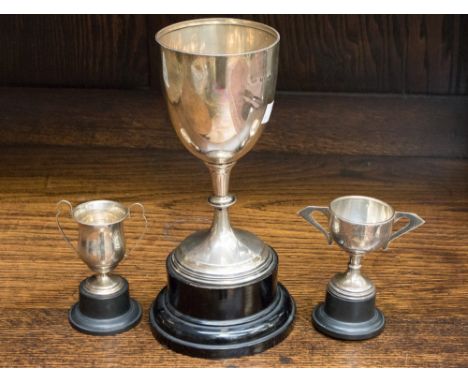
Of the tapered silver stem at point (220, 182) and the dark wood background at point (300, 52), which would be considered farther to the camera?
the dark wood background at point (300, 52)

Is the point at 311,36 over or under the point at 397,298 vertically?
over

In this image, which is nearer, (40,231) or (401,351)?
(401,351)

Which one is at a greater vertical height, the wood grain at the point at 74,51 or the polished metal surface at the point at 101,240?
the wood grain at the point at 74,51

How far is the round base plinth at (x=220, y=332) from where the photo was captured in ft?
3.24

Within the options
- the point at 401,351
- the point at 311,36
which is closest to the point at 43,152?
the point at 311,36

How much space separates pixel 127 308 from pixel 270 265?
168 mm

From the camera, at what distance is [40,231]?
1237mm

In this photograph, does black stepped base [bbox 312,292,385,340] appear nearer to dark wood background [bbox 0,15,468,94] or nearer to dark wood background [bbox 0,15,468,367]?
dark wood background [bbox 0,15,468,367]

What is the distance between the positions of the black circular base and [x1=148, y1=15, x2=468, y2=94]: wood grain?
0.51 meters

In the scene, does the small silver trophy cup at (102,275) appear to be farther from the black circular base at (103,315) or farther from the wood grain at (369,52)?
the wood grain at (369,52)

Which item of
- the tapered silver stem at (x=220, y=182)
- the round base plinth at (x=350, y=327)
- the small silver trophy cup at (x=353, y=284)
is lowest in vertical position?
the round base plinth at (x=350, y=327)

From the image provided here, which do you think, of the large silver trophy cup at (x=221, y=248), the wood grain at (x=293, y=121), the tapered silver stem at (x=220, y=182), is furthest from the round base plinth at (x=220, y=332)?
the wood grain at (x=293, y=121)

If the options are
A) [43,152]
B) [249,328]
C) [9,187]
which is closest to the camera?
[249,328]

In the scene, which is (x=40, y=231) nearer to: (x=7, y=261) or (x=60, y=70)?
(x=7, y=261)
